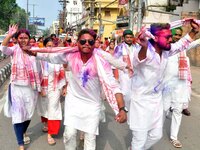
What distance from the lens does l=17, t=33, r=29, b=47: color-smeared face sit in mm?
5012

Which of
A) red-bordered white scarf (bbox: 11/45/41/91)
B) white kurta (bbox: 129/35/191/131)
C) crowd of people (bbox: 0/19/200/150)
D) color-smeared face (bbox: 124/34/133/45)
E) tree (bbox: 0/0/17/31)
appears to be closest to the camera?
crowd of people (bbox: 0/19/200/150)

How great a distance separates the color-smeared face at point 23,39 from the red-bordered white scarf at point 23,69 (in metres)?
0.14

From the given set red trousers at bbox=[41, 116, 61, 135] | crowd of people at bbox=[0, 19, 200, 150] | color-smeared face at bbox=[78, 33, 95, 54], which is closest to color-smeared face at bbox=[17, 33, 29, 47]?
crowd of people at bbox=[0, 19, 200, 150]

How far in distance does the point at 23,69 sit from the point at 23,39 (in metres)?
0.43

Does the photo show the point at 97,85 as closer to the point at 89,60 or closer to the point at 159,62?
the point at 89,60

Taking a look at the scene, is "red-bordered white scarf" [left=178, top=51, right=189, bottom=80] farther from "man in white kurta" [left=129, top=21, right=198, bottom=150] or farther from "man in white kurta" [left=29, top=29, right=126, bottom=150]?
"man in white kurta" [left=29, top=29, right=126, bottom=150]

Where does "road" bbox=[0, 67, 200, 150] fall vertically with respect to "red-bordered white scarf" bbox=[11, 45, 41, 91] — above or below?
below

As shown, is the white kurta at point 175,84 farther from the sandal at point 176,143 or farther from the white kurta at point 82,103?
the white kurta at point 82,103

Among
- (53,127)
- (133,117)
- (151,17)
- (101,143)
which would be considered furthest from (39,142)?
(151,17)

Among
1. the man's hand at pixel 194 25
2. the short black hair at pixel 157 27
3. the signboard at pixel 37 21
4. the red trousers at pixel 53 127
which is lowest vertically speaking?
the red trousers at pixel 53 127

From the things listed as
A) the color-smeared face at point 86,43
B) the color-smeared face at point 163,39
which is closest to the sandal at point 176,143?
the color-smeared face at point 163,39

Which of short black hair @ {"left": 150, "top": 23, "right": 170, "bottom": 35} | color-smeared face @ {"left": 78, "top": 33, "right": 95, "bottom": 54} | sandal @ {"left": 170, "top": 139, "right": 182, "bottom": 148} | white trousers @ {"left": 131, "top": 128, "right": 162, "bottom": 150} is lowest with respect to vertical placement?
sandal @ {"left": 170, "top": 139, "right": 182, "bottom": 148}

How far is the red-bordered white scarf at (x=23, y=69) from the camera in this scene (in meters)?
5.13

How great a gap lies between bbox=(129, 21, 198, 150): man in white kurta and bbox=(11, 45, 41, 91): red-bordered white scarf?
1556 mm
